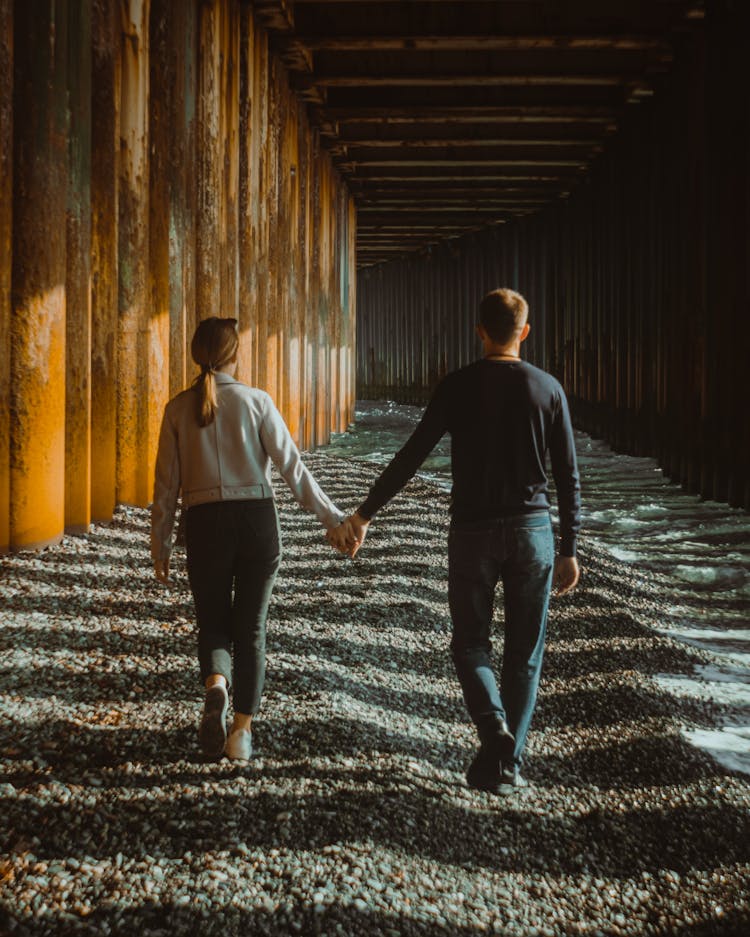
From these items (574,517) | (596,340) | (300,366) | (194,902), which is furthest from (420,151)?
(194,902)

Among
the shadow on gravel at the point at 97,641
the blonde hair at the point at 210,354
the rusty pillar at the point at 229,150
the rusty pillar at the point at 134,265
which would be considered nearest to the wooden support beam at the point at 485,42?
the rusty pillar at the point at 229,150

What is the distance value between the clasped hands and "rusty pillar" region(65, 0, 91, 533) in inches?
113

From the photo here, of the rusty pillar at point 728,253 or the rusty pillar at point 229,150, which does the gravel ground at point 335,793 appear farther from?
the rusty pillar at point 728,253

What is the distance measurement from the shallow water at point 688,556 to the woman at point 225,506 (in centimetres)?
184

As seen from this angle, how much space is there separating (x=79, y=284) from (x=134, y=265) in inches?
36.1

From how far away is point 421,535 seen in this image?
7738 millimetres

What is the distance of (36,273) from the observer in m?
5.34

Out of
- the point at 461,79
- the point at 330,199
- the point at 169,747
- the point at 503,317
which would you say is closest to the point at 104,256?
the point at 503,317

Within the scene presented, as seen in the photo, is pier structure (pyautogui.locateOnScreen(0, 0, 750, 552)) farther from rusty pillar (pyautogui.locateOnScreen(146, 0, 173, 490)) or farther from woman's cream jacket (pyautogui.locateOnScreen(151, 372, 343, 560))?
woman's cream jacket (pyautogui.locateOnScreen(151, 372, 343, 560))

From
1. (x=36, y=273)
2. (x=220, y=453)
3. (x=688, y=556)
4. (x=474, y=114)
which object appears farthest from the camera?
(x=474, y=114)

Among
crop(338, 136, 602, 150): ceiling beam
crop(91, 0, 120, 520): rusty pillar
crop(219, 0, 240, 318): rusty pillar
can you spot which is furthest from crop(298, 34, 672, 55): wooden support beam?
crop(91, 0, 120, 520): rusty pillar

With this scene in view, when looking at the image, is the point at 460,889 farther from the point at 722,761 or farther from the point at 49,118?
the point at 49,118

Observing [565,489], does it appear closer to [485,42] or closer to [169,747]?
[169,747]

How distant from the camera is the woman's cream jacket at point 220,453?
3320 mm
